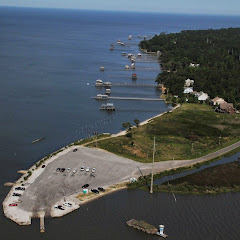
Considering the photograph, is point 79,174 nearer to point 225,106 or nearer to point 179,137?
point 179,137

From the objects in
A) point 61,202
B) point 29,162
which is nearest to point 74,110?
point 29,162

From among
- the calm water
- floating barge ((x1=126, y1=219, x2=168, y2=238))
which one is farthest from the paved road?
floating barge ((x1=126, y1=219, x2=168, y2=238))

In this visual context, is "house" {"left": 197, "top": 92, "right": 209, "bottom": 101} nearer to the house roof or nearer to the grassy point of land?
the house roof

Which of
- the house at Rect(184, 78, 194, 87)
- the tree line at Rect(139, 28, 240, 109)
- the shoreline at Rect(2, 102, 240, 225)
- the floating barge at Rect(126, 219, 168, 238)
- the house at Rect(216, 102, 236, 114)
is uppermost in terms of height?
the tree line at Rect(139, 28, 240, 109)

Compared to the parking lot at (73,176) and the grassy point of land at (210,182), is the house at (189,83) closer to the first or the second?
the grassy point of land at (210,182)

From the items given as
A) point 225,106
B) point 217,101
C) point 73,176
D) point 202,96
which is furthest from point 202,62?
point 73,176

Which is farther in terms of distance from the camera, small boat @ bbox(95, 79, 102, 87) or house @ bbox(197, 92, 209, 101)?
small boat @ bbox(95, 79, 102, 87)

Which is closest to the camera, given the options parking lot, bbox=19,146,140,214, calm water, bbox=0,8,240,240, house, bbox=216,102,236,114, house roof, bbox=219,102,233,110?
calm water, bbox=0,8,240,240

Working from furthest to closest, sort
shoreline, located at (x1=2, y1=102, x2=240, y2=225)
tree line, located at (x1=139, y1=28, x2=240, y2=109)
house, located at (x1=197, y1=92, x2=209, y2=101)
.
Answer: tree line, located at (x1=139, y1=28, x2=240, y2=109) → house, located at (x1=197, y1=92, x2=209, y2=101) → shoreline, located at (x1=2, y1=102, x2=240, y2=225)
